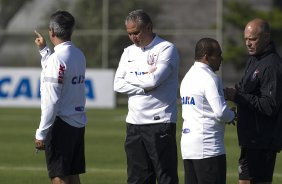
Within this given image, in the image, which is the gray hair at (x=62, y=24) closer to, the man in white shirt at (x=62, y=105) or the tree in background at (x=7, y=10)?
the man in white shirt at (x=62, y=105)

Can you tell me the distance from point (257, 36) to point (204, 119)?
38.6 inches

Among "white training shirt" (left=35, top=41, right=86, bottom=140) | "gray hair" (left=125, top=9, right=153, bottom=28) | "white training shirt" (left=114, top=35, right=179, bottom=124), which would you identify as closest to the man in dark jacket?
"white training shirt" (left=114, top=35, right=179, bottom=124)

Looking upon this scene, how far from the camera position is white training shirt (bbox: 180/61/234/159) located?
8.70 metres

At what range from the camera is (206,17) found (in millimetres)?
37969

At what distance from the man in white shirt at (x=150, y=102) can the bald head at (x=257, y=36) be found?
921 millimetres

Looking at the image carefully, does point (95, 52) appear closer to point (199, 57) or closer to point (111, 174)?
point (111, 174)

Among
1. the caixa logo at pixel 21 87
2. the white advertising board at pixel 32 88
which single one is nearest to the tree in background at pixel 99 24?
the white advertising board at pixel 32 88

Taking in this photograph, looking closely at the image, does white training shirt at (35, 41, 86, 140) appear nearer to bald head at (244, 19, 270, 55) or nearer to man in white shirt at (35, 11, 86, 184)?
man in white shirt at (35, 11, 86, 184)

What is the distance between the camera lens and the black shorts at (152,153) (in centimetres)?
968

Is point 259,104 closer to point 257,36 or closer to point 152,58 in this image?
point 257,36

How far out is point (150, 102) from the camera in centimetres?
969

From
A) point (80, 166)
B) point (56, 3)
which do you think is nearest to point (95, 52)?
point (56, 3)

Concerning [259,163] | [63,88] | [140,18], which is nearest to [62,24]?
[63,88]

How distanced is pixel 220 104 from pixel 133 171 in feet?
5.25
